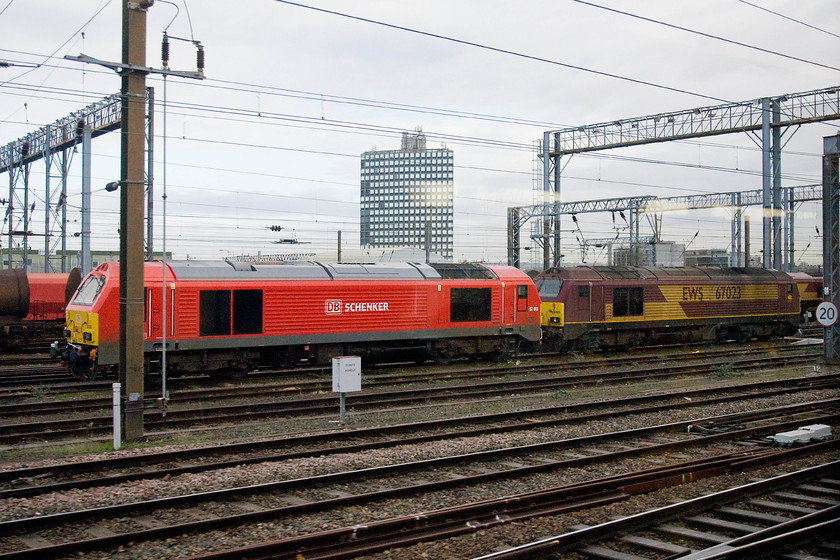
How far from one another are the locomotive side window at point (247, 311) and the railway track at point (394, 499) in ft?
30.4

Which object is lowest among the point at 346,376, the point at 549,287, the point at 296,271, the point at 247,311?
the point at 346,376

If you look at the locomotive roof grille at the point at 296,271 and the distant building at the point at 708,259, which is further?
the distant building at the point at 708,259

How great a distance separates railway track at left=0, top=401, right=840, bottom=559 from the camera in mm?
7695

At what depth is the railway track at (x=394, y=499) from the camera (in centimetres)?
770

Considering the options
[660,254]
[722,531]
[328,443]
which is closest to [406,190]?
[660,254]

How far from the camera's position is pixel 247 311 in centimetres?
1933

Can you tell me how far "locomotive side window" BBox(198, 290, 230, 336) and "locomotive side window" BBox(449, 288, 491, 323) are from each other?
6.91 meters

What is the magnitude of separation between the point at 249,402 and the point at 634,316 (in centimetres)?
1595

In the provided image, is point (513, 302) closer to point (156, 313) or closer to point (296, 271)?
point (296, 271)

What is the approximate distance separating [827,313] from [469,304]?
33.9ft

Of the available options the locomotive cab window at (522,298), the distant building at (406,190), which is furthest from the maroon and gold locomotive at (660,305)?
the distant building at (406,190)

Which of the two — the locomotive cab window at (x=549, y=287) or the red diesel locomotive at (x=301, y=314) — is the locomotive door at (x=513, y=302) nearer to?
the red diesel locomotive at (x=301, y=314)

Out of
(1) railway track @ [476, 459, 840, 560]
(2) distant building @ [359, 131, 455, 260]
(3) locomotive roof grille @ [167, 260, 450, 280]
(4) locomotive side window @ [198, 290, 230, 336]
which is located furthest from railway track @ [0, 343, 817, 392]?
(2) distant building @ [359, 131, 455, 260]

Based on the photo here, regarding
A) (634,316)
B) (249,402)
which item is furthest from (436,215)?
(249,402)
